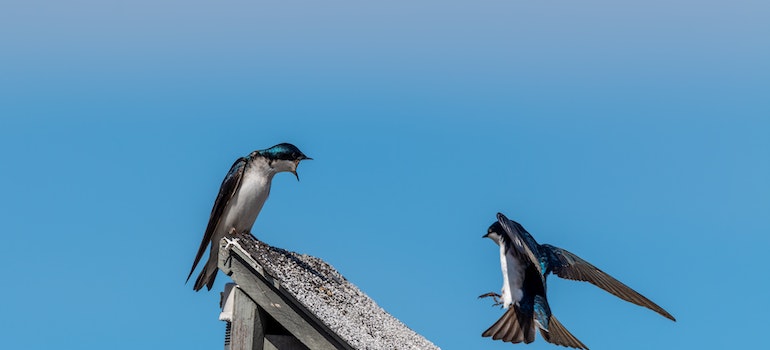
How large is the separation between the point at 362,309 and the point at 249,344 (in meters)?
1.18

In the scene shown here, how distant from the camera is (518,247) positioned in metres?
10.8

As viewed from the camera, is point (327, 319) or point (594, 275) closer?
point (327, 319)

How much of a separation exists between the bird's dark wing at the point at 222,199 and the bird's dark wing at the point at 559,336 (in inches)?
119

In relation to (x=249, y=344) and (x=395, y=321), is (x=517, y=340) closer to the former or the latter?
(x=395, y=321)

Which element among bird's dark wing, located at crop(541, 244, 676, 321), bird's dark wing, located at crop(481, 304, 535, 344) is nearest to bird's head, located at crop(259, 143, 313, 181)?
bird's dark wing, located at crop(481, 304, 535, 344)

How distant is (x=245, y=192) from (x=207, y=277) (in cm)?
61

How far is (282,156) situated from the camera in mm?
→ 8930

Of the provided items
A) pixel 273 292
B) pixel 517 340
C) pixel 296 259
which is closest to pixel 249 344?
pixel 273 292

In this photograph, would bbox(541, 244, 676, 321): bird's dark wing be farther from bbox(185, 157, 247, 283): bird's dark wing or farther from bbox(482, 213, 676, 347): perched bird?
bbox(185, 157, 247, 283): bird's dark wing

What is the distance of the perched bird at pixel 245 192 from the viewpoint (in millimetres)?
8812

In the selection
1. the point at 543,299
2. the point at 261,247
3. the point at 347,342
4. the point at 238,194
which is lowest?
the point at 347,342

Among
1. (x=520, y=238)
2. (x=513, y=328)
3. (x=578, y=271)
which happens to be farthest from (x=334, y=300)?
(x=578, y=271)

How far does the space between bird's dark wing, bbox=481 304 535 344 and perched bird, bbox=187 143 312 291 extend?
92.7 inches

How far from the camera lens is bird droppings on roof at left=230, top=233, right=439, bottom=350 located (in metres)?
7.40
